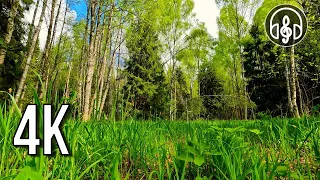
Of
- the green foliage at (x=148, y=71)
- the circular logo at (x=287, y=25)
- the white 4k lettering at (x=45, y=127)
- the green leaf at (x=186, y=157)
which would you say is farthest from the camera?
the green foliage at (x=148, y=71)

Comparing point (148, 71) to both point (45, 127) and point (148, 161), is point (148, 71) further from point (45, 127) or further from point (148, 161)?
point (45, 127)

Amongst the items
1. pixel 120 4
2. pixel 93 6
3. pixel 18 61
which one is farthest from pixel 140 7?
pixel 18 61

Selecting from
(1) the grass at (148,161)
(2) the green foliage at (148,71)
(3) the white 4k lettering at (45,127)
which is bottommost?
(1) the grass at (148,161)

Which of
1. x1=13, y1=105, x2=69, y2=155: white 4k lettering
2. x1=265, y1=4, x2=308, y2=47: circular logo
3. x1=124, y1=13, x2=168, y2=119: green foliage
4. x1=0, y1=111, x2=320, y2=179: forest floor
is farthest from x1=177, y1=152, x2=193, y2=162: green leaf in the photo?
x1=124, y1=13, x2=168, y2=119: green foliage

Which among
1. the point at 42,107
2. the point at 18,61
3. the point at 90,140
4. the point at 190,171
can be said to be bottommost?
the point at 190,171

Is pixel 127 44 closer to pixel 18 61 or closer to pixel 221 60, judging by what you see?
pixel 221 60

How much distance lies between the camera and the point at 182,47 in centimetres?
1883

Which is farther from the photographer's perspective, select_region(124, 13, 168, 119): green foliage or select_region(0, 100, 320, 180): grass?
select_region(124, 13, 168, 119): green foliage

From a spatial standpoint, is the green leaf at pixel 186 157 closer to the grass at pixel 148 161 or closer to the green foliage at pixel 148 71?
the grass at pixel 148 161

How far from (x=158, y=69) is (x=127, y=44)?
3.56m

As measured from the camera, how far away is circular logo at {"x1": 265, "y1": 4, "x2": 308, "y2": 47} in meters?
9.63

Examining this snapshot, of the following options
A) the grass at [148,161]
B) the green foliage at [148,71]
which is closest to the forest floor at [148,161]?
the grass at [148,161]

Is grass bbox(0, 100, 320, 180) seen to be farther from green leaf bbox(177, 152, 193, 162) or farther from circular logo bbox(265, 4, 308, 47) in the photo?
circular logo bbox(265, 4, 308, 47)

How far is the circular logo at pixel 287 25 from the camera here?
9629mm
